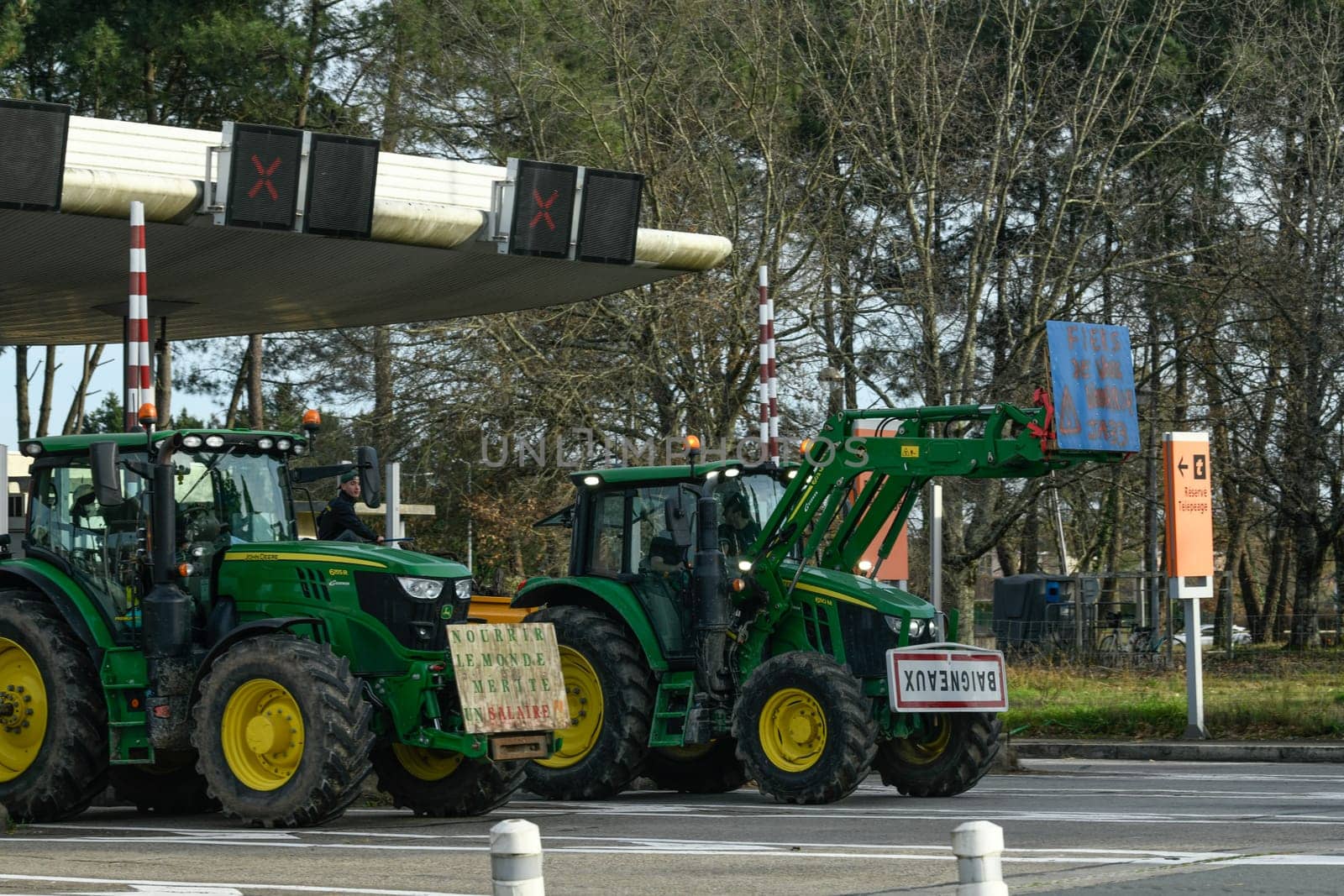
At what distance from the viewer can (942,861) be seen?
9.40 m

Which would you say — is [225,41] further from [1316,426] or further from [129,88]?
[1316,426]

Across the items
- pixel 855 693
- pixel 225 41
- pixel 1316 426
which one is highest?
pixel 225 41

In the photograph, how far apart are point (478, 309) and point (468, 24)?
7529 mm

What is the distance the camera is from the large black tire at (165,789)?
1360 cm

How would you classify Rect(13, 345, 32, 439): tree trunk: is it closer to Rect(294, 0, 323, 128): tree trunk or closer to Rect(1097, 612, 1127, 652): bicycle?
Rect(294, 0, 323, 128): tree trunk

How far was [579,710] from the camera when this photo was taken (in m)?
14.8

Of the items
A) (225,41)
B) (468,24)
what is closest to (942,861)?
(468,24)

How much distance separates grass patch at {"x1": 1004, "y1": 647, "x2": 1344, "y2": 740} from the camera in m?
21.0

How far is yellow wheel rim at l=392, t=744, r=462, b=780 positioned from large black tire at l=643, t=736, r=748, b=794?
8.75ft

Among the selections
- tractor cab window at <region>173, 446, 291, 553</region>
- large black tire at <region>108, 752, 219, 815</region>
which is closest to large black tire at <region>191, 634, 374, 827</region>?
tractor cab window at <region>173, 446, 291, 553</region>

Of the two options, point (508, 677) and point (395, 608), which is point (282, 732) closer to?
point (395, 608)

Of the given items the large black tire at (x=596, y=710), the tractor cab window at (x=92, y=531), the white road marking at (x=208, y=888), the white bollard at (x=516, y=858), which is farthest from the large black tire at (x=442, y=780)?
the white bollard at (x=516, y=858)

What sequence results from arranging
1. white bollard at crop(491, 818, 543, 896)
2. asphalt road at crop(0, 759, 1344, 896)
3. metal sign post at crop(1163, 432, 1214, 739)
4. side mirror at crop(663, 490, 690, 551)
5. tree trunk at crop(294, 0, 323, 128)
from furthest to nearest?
tree trunk at crop(294, 0, 323, 128) → metal sign post at crop(1163, 432, 1214, 739) → side mirror at crop(663, 490, 690, 551) → asphalt road at crop(0, 759, 1344, 896) → white bollard at crop(491, 818, 543, 896)

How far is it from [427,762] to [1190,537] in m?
10.3
